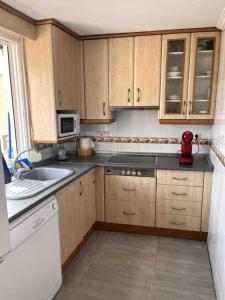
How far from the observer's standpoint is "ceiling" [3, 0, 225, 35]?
5.75 ft

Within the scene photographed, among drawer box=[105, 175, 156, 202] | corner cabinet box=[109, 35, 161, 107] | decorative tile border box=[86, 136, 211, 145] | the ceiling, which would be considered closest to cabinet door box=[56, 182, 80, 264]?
drawer box=[105, 175, 156, 202]

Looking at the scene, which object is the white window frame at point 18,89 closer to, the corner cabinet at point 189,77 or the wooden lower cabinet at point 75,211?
the wooden lower cabinet at point 75,211

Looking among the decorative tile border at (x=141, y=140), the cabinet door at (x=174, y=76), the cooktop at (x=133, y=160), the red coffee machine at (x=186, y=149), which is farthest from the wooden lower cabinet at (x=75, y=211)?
the cabinet door at (x=174, y=76)

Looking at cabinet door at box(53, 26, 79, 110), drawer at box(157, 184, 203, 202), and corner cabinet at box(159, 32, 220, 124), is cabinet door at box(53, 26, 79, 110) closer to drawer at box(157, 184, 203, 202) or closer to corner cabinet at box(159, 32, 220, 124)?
corner cabinet at box(159, 32, 220, 124)

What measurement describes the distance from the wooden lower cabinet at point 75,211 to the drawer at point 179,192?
0.77m

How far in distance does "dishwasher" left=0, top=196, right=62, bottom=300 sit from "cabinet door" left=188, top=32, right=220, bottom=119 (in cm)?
178

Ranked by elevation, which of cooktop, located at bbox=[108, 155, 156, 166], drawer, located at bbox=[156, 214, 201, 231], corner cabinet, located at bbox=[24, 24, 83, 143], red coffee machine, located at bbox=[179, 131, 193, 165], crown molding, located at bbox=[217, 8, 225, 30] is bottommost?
drawer, located at bbox=[156, 214, 201, 231]

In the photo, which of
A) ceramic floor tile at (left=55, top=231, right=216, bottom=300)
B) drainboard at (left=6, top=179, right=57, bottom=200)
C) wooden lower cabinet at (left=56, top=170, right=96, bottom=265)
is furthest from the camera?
wooden lower cabinet at (left=56, top=170, right=96, bottom=265)

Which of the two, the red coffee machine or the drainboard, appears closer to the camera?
the drainboard

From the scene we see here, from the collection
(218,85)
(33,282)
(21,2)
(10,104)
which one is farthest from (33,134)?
(218,85)

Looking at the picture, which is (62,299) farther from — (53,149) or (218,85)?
(218,85)

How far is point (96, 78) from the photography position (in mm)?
2711

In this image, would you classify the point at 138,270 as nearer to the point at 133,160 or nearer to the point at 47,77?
the point at 133,160

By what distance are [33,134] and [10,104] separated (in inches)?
13.9
